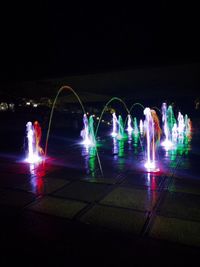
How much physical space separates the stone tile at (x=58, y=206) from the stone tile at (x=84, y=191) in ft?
0.96

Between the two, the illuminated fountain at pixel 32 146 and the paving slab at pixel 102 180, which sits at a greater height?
the illuminated fountain at pixel 32 146

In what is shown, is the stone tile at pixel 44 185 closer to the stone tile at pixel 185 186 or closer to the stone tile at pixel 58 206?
the stone tile at pixel 58 206

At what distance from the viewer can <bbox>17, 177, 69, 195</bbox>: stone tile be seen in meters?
5.88

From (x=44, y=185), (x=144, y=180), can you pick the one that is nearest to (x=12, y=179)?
(x=44, y=185)

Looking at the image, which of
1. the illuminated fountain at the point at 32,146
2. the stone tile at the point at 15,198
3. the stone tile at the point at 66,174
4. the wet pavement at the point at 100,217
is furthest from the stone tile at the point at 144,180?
the illuminated fountain at the point at 32,146

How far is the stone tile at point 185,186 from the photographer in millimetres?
5764

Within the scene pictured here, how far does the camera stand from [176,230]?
3758mm

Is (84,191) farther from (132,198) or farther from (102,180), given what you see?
(132,198)

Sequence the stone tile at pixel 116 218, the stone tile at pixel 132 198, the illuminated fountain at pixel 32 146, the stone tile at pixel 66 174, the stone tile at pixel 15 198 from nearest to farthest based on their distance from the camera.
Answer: the stone tile at pixel 116 218
the stone tile at pixel 132 198
the stone tile at pixel 15 198
the stone tile at pixel 66 174
the illuminated fountain at pixel 32 146

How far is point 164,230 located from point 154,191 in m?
2.01

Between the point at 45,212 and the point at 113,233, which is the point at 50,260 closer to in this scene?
the point at 113,233

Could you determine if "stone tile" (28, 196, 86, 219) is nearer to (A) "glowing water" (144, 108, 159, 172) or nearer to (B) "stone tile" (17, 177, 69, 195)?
(B) "stone tile" (17, 177, 69, 195)

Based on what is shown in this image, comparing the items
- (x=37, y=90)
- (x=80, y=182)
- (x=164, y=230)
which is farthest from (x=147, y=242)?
(x=37, y=90)

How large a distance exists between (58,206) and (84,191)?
1065mm
